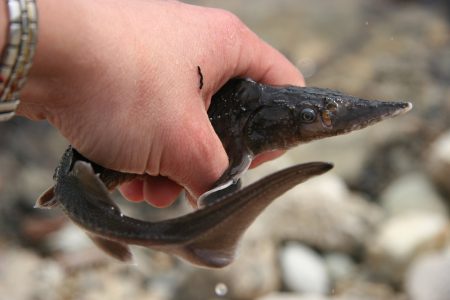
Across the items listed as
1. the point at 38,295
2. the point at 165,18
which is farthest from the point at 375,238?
the point at 165,18

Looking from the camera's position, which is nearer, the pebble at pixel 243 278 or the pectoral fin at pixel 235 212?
the pectoral fin at pixel 235 212

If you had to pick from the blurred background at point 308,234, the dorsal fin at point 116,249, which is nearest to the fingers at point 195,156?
the dorsal fin at point 116,249

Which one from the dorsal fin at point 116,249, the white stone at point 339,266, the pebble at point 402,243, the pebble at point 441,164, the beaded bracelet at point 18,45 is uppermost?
the beaded bracelet at point 18,45

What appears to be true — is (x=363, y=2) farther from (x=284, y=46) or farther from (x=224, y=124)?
(x=224, y=124)

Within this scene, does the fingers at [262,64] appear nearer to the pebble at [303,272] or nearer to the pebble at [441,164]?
the pebble at [303,272]

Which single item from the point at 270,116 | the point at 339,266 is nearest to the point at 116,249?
the point at 270,116

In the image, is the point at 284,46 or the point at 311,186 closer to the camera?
the point at 311,186

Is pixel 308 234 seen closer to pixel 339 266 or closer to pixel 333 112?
pixel 339 266
